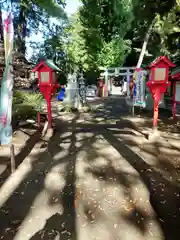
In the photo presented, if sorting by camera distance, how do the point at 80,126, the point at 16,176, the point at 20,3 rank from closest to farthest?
the point at 16,176, the point at 80,126, the point at 20,3

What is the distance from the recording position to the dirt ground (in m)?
2.22

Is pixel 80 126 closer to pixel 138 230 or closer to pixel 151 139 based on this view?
pixel 151 139

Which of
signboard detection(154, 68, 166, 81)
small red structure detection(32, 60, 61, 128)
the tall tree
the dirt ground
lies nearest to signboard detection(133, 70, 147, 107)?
signboard detection(154, 68, 166, 81)

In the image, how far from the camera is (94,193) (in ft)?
9.62

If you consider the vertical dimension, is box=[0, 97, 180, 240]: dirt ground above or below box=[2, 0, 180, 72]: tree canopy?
below

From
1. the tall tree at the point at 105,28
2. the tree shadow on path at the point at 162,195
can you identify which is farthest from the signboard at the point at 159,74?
the tall tree at the point at 105,28

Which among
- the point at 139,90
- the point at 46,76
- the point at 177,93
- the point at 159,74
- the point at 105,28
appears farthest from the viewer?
the point at 105,28

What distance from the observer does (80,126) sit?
272 inches

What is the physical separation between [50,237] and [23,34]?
15323 millimetres

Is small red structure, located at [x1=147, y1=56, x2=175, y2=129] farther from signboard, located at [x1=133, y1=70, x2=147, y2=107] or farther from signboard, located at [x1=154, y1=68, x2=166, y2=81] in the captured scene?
signboard, located at [x1=133, y1=70, x2=147, y2=107]

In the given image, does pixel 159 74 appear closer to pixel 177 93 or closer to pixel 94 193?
pixel 177 93

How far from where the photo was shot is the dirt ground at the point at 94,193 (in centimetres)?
222

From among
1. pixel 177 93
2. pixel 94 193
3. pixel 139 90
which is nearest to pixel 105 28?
pixel 139 90

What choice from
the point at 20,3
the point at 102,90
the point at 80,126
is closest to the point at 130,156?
the point at 80,126
